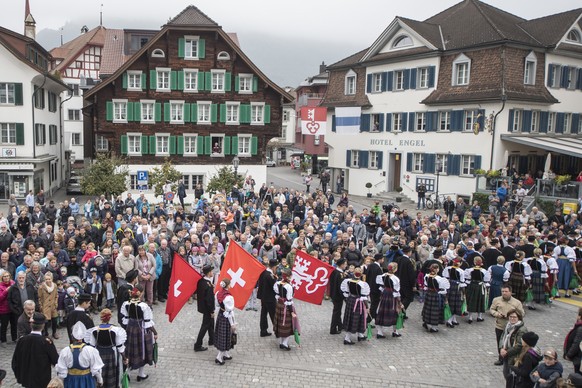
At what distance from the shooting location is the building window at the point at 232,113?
132 feet

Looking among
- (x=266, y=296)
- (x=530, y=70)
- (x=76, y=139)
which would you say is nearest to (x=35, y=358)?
(x=266, y=296)

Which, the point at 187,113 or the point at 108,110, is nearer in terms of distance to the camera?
the point at 108,110

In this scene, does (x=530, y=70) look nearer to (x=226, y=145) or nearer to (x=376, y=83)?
(x=376, y=83)

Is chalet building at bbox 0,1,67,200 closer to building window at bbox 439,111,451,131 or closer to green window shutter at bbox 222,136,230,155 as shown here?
green window shutter at bbox 222,136,230,155

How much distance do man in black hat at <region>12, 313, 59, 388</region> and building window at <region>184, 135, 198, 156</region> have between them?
3192cm

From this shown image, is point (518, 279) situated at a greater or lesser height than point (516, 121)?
lesser

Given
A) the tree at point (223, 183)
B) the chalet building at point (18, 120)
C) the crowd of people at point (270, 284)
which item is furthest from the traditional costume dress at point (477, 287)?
the chalet building at point (18, 120)

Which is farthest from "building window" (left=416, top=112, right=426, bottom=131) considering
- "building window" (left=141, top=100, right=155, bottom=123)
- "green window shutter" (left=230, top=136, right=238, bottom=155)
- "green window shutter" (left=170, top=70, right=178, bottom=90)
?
"building window" (left=141, top=100, right=155, bottom=123)

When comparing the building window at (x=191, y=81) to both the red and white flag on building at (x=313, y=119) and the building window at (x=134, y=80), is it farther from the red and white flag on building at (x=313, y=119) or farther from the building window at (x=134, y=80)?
the red and white flag on building at (x=313, y=119)

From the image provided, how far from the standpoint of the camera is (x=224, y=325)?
36.6 feet

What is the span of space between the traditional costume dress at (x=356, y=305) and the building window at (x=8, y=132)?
101 ft

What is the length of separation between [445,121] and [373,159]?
7500mm

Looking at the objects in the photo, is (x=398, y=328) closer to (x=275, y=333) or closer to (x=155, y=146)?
(x=275, y=333)

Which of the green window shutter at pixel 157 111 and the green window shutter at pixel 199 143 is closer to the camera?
the green window shutter at pixel 157 111
